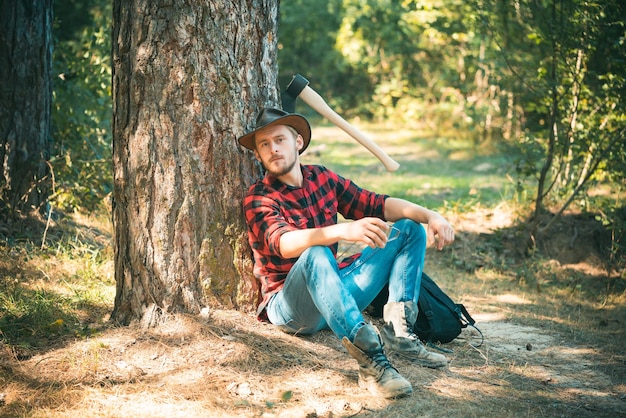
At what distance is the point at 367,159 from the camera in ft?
34.9

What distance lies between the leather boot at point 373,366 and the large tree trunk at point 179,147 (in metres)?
0.86

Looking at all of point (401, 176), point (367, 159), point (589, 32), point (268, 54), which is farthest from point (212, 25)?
point (367, 159)

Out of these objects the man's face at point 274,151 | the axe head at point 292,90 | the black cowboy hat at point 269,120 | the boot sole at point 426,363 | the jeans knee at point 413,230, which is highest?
the axe head at point 292,90

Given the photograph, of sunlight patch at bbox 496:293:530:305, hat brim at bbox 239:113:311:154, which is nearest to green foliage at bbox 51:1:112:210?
hat brim at bbox 239:113:311:154

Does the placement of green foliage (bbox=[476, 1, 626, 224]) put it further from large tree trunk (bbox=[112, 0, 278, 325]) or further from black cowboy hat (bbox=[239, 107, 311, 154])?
large tree trunk (bbox=[112, 0, 278, 325])

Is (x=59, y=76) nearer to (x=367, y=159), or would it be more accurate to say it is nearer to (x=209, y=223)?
(x=209, y=223)

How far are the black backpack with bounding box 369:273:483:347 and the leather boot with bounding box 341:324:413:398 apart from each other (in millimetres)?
713

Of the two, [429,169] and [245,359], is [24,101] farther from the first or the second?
[429,169]

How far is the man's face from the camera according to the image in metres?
3.47

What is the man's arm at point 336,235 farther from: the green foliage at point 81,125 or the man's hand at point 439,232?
the green foliage at point 81,125

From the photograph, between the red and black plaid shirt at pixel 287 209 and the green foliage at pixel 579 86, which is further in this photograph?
the green foliage at pixel 579 86

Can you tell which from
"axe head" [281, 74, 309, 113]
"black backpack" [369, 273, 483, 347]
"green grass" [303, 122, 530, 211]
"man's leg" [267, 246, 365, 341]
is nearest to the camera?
"man's leg" [267, 246, 365, 341]

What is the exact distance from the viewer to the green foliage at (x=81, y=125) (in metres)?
5.70

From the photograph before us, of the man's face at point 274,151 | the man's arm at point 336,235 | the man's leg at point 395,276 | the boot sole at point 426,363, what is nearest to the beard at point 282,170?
the man's face at point 274,151
